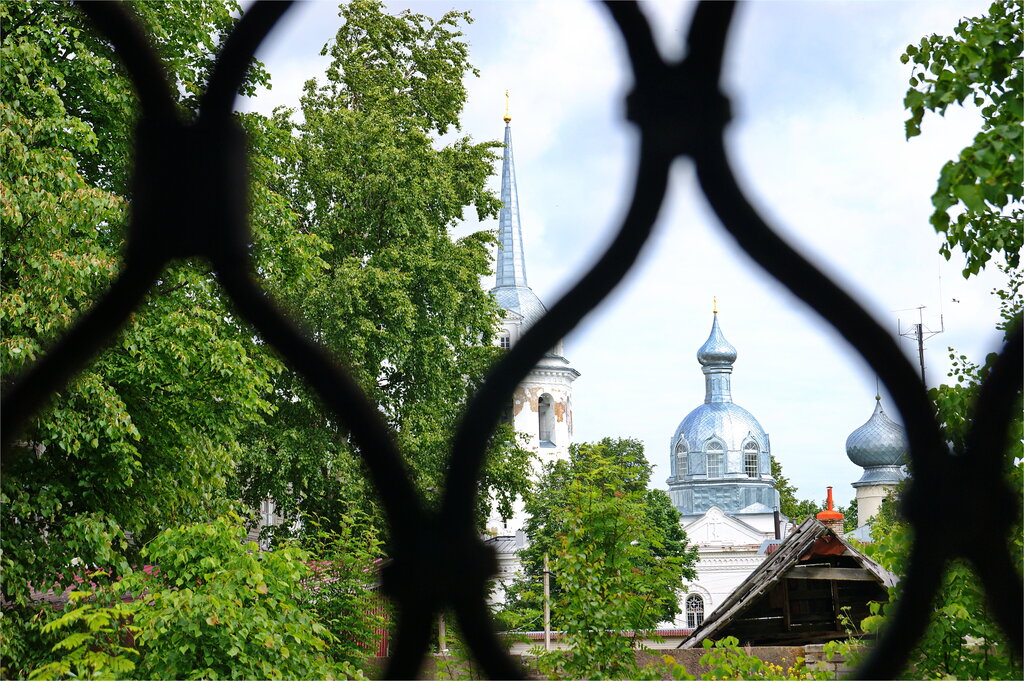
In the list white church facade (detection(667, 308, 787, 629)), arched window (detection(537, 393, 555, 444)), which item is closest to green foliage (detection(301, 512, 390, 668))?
arched window (detection(537, 393, 555, 444))

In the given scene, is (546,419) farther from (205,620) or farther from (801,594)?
(205,620)

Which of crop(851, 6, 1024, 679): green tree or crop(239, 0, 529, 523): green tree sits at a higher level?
crop(239, 0, 529, 523): green tree

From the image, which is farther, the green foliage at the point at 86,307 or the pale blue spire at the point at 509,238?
the pale blue spire at the point at 509,238

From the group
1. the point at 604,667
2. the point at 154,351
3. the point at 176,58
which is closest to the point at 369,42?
the point at 176,58

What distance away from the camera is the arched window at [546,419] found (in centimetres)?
4022

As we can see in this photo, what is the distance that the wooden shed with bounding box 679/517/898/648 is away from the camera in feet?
30.3

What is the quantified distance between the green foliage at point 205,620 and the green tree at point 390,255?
6438 mm

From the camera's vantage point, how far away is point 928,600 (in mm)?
386

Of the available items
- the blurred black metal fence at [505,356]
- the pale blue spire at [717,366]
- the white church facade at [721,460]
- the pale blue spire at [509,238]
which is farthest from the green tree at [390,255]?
the pale blue spire at [717,366]

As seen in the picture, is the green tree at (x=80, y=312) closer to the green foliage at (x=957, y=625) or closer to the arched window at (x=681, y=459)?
the green foliage at (x=957, y=625)

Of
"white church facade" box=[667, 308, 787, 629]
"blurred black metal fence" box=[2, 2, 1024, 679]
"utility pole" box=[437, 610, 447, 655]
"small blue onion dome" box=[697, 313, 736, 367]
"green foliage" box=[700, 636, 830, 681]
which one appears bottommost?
"green foliage" box=[700, 636, 830, 681]

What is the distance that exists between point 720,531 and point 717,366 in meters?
9.49

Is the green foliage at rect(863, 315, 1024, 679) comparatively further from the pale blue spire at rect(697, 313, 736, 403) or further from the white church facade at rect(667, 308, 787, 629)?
the pale blue spire at rect(697, 313, 736, 403)

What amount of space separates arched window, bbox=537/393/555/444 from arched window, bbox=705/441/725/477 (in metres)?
13.4
